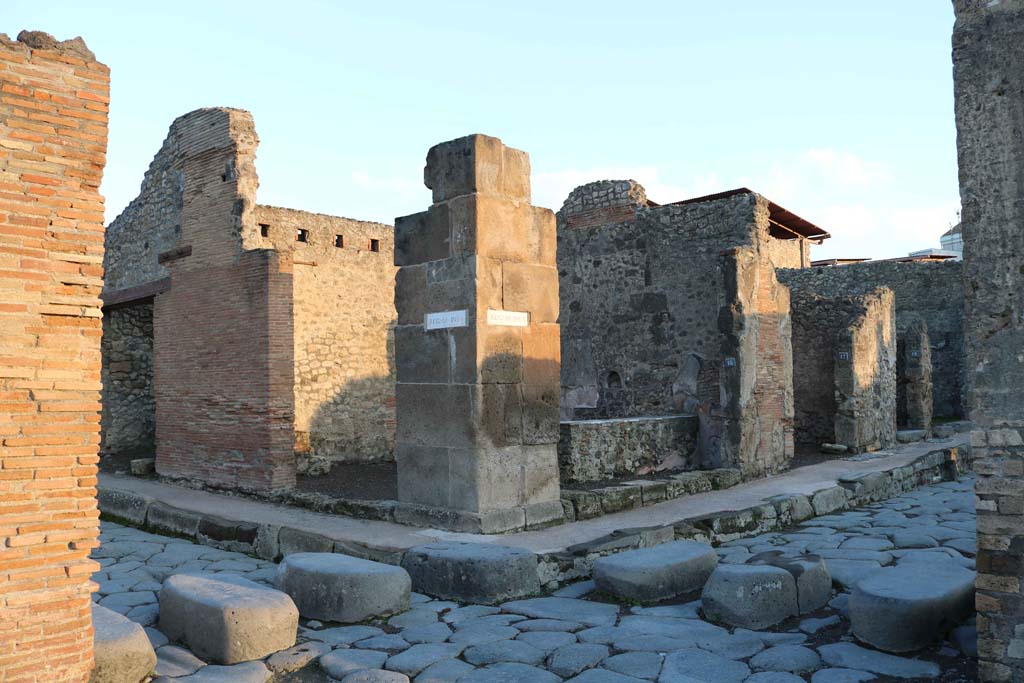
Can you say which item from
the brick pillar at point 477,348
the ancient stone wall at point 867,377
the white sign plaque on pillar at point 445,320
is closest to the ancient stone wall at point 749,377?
the ancient stone wall at point 867,377

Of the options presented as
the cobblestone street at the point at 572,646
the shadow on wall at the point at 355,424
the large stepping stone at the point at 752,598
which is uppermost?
the shadow on wall at the point at 355,424

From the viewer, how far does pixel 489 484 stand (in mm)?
6348

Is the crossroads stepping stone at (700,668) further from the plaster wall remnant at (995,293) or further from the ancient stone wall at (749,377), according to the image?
the ancient stone wall at (749,377)

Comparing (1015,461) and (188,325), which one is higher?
(188,325)

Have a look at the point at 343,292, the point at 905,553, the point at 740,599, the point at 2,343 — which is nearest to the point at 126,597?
the point at 2,343

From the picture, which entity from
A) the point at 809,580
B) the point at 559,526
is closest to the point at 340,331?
the point at 559,526

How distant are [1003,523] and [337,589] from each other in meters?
3.42

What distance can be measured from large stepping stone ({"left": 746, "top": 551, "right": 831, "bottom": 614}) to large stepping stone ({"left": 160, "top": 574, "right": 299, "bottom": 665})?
2.81m

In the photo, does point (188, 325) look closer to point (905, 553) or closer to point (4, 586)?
point (4, 586)

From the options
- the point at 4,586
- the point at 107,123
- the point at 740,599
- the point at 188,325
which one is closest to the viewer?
the point at 4,586

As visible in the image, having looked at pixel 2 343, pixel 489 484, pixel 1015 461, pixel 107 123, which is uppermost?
pixel 107 123

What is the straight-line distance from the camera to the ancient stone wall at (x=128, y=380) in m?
11.3

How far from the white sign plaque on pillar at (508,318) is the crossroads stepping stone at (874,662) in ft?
11.1

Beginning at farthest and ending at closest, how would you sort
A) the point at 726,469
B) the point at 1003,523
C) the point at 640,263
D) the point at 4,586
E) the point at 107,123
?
the point at 640,263 < the point at 726,469 < the point at 107,123 < the point at 1003,523 < the point at 4,586
